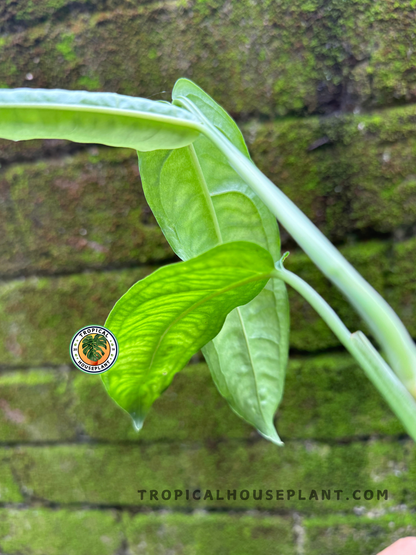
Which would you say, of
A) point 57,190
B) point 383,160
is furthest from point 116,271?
point 383,160

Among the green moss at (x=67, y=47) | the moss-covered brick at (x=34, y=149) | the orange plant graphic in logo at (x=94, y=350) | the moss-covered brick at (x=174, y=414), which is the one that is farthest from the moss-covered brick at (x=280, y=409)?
the green moss at (x=67, y=47)

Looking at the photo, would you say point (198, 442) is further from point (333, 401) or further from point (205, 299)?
point (205, 299)

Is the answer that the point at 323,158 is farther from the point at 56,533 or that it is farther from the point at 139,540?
the point at 56,533

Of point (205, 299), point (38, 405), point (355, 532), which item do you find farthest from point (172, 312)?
point (355, 532)

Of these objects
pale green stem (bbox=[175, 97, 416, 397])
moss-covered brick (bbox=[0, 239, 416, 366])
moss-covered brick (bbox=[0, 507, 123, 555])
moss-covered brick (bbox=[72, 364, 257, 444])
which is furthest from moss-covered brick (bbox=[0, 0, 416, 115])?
moss-covered brick (bbox=[0, 507, 123, 555])

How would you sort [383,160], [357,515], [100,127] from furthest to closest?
[357,515]
[383,160]
[100,127]
